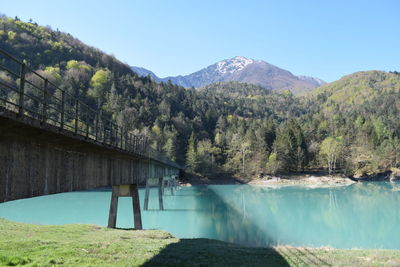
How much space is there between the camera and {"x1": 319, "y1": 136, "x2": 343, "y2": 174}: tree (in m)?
115

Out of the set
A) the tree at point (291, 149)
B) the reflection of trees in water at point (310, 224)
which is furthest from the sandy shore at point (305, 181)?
the reflection of trees in water at point (310, 224)

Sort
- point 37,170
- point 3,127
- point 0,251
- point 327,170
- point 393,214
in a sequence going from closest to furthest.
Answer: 1. point 3,127
2. point 37,170
3. point 0,251
4. point 393,214
5. point 327,170

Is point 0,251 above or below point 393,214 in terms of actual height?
above

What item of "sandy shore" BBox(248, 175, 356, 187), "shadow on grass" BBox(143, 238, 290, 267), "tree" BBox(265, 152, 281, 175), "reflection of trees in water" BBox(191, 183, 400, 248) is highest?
"tree" BBox(265, 152, 281, 175)

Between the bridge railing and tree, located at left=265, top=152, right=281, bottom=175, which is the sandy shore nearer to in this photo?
tree, located at left=265, top=152, right=281, bottom=175

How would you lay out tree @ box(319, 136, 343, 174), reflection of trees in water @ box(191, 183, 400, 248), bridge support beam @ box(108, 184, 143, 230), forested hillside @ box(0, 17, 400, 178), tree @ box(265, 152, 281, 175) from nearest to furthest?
bridge support beam @ box(108, 184, 143, 230) < reflection of trees in water @ box(191, 183, 400, 248) < tree @ box(265, 152, 281, 175) < forested hillside @ box(0, 17, 400, 178) < tree @ box(319, 136, 343, 174)

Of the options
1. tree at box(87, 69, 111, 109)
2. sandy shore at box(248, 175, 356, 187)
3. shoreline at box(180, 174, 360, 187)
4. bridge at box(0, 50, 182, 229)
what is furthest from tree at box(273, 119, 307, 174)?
bridge at box(0, 50, 182, 229)

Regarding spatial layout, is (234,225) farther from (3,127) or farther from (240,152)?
(240,152)

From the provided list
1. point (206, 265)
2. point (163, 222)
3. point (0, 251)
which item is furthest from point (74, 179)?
point (163, 222)

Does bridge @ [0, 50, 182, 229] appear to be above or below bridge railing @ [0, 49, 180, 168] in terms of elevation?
below

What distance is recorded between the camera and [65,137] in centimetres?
1152

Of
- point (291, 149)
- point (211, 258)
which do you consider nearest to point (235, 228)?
point (211, 258)

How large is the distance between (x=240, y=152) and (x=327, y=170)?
3096 cm

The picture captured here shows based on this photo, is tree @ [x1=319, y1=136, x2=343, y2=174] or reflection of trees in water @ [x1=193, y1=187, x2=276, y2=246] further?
tree @ [x1=319, y1=136, x2=343, y2=174]
